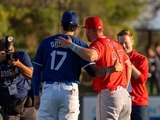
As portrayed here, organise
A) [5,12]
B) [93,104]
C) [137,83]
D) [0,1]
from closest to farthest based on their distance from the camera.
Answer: [137,83] < [93,104] < [5,12] < [0,1]

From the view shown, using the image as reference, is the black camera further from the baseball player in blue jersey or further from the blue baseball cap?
the blue baseball cap

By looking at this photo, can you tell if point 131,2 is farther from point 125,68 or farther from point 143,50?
point 125,68

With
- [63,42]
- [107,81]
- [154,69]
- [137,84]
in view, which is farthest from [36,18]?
[63,42]

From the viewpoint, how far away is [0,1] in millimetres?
27703

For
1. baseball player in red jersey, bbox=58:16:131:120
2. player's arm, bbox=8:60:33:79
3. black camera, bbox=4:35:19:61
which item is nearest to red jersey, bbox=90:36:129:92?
baseball player in red jersey, bbox=58:16:131:120

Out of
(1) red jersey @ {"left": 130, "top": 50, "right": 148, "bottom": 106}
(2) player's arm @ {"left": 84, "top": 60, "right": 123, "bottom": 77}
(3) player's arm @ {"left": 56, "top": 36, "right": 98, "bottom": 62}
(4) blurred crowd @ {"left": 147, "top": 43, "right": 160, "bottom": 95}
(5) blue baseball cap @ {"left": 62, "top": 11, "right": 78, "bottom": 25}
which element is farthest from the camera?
(4) blurred crowd @ {"left": 147, "top": 43, "right": 160, "bottom": 95}

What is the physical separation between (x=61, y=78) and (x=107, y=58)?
72 cm

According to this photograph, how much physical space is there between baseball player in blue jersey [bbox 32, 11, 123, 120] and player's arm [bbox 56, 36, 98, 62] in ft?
0.31

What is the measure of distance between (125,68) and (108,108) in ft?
2.34

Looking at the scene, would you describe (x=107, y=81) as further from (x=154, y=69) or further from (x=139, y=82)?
(x=154, y=69)

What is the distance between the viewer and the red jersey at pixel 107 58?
361 inches

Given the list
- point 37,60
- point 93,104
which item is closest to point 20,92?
point 37,60

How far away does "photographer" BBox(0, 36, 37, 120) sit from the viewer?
10281mm

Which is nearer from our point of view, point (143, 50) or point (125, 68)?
point (125, 68)
